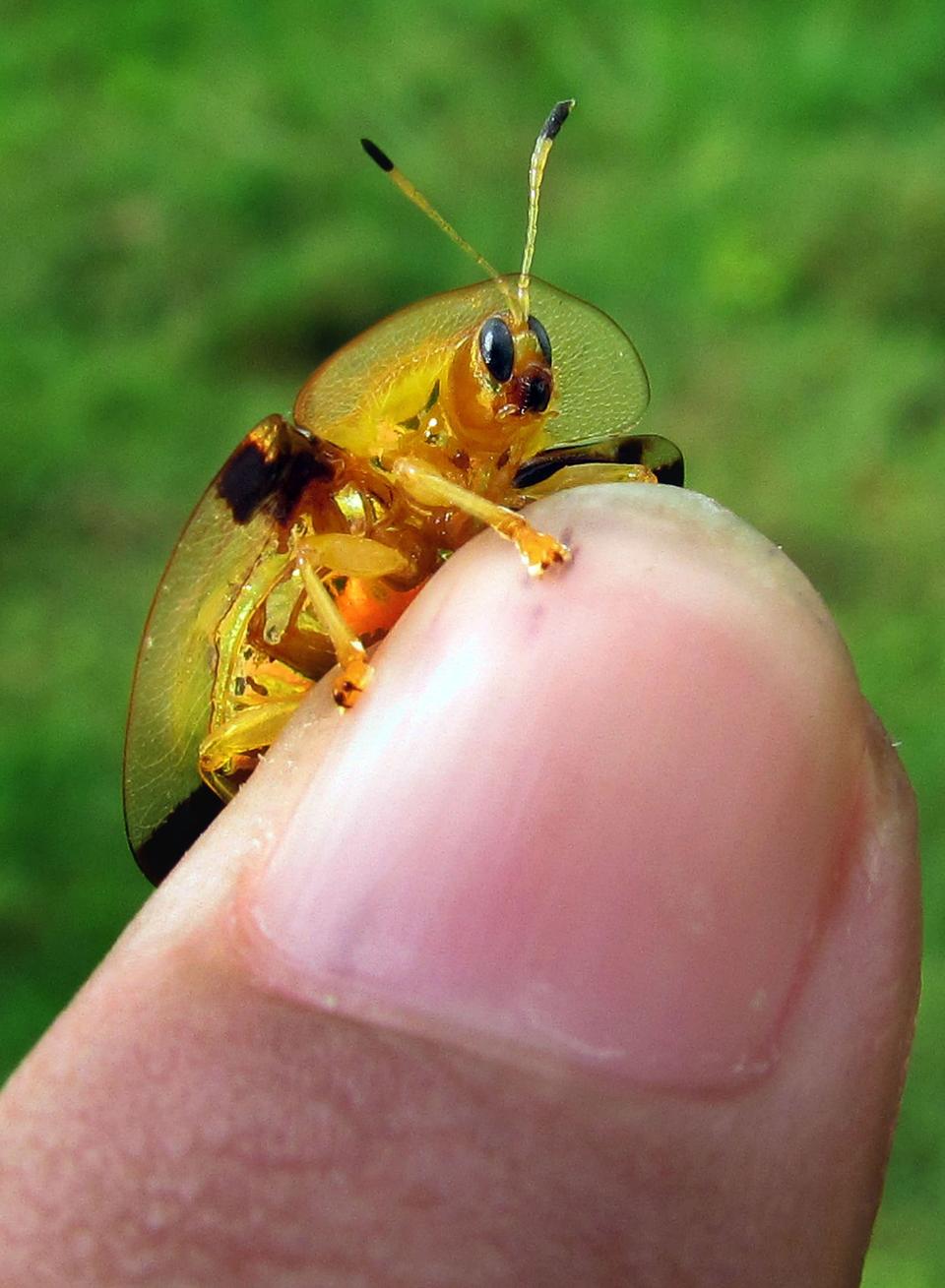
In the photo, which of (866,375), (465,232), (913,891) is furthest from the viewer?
(465,232)

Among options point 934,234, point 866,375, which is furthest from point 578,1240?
point 934,234

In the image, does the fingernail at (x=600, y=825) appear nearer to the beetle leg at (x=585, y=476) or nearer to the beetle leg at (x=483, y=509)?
the beetle leg at (x=483, y=509)

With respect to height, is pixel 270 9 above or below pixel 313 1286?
above

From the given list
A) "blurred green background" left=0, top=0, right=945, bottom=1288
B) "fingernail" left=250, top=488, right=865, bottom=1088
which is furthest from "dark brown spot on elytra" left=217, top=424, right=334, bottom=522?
"blurred green background" left=0, top=0, right=945, bottom=1288

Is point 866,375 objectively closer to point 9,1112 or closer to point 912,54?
point 912,54

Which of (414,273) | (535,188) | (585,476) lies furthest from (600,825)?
(414,273)

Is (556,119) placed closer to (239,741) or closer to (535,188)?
(535,188)
